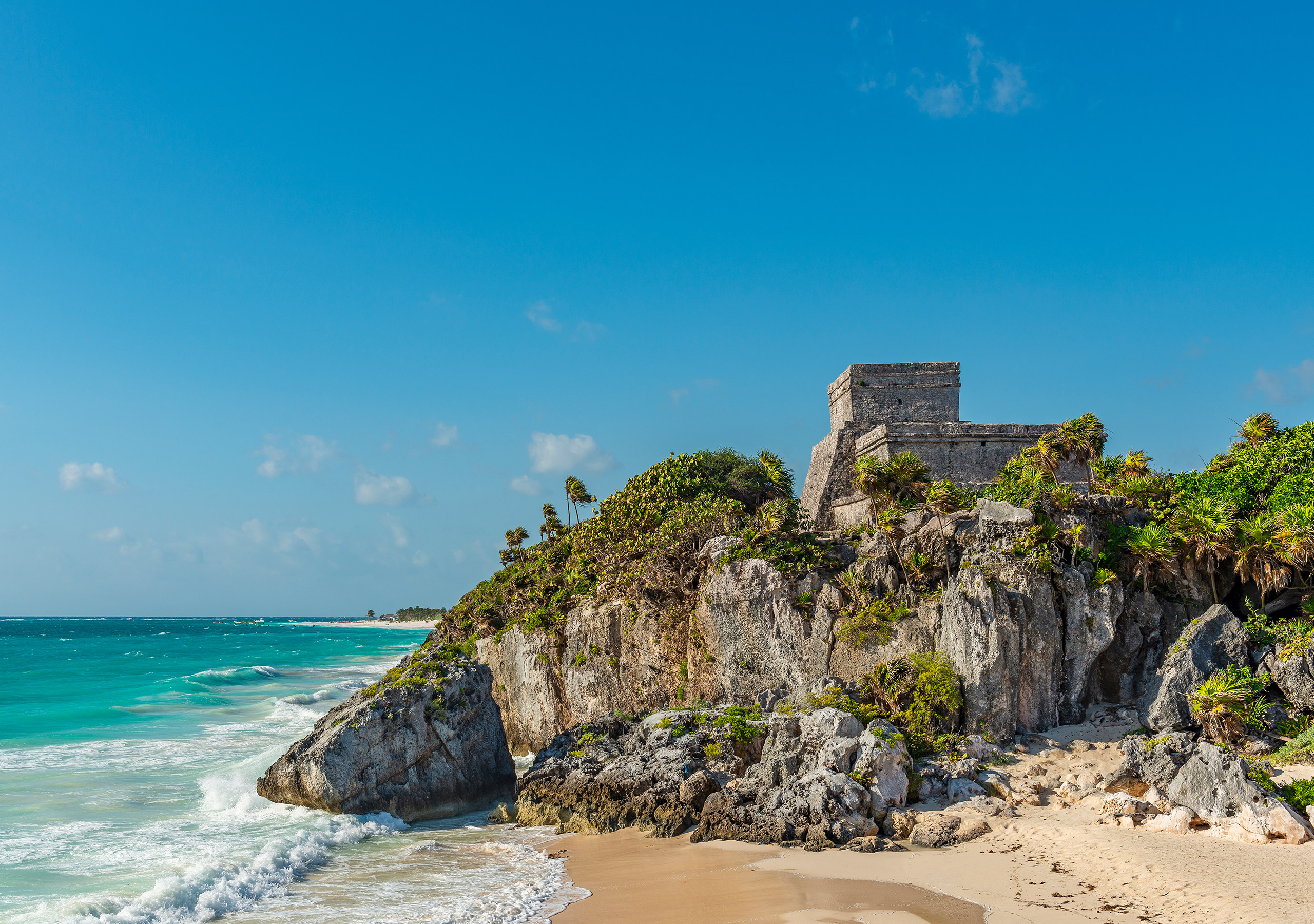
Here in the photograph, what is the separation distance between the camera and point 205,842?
622 inches

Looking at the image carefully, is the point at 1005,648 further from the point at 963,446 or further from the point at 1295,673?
the point at 963,446

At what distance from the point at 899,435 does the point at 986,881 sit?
16.3m

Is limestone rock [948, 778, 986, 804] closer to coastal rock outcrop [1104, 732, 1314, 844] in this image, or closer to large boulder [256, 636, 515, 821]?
coastal rock outcrop [1104, 732, 1314, 844]

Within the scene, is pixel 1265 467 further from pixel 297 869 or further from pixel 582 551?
pixel 297 869

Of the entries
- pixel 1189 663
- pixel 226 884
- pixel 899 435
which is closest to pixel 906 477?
pixel 899 435

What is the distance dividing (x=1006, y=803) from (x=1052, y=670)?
4.78m

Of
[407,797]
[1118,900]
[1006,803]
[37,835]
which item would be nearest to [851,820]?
[1006,803]

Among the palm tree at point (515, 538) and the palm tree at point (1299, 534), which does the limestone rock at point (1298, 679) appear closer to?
the palm tree at point (1299, 534)

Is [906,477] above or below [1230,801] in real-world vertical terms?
above

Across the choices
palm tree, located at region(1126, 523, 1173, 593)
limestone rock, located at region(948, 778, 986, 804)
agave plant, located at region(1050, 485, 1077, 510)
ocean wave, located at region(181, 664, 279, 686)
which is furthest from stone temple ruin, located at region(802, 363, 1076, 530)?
ocean wave, located at region(181, 664, 279, 686)

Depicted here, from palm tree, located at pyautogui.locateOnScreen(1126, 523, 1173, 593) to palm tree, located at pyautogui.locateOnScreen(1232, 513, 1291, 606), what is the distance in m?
1.37

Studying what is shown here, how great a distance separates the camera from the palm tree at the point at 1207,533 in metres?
18.7

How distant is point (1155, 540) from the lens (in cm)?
1903

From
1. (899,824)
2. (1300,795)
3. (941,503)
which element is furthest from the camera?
(941,503)
